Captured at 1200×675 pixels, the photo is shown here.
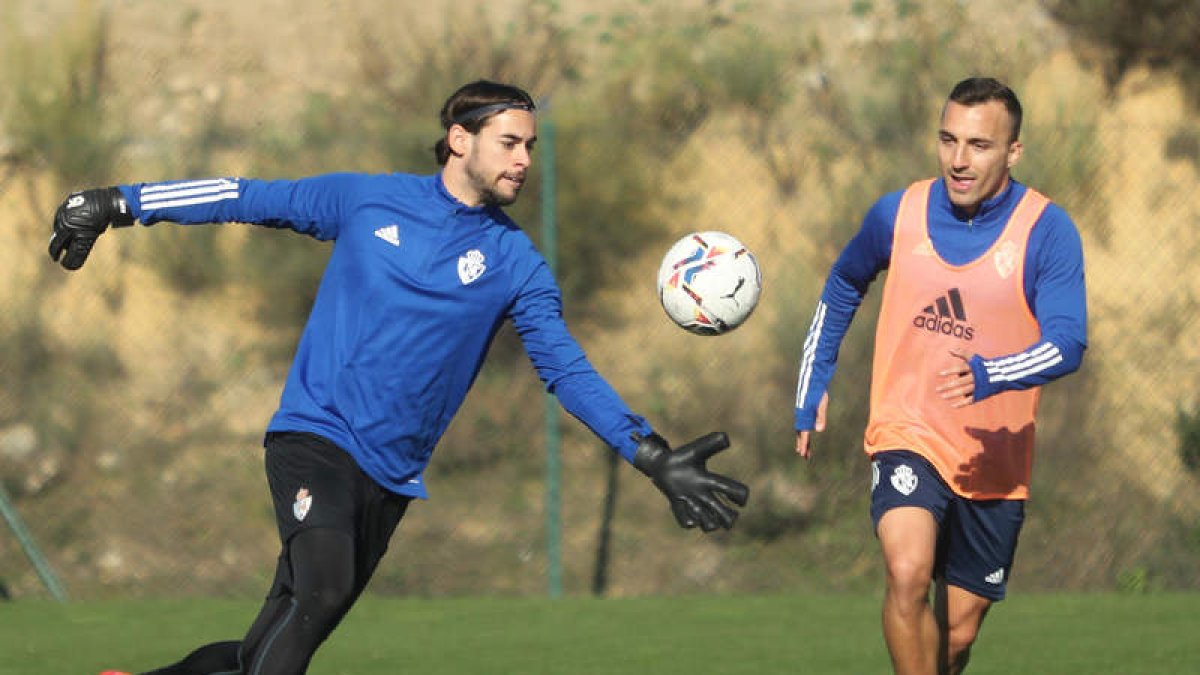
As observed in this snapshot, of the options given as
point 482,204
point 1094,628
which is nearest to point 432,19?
point 1094,628

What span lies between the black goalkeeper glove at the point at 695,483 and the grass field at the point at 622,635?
325 centimetres

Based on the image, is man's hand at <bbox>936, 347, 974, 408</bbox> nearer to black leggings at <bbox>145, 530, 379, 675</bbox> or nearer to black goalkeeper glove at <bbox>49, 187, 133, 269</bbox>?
black leggings at <bbox>145, 530, 379, 675</bbox>

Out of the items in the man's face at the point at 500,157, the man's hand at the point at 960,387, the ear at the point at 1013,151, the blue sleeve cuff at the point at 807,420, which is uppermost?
the ear at the point at 1013,151

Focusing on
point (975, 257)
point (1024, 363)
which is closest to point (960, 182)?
point (975, 257)

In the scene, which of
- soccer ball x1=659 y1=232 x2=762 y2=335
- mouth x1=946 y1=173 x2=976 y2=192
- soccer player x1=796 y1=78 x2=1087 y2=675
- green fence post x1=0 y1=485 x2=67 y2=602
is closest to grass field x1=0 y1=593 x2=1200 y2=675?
green fence post x1=0 y1=485 x2=67 y2=602

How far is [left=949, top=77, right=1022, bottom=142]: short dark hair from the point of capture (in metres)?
6.16

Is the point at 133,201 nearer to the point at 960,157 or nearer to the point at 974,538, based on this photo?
the point at 960,157

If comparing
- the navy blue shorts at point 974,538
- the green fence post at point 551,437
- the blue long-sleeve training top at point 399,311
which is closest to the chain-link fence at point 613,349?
the green fence post at point 551,437

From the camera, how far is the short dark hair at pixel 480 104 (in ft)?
19.2

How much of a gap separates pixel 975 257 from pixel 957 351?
0.32 m

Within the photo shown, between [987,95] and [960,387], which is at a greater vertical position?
[987,95]

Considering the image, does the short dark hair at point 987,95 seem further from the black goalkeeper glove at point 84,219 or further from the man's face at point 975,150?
the black goalkeeper glove at point 84,219

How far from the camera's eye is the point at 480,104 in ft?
19.3

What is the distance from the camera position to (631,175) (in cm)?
1389
